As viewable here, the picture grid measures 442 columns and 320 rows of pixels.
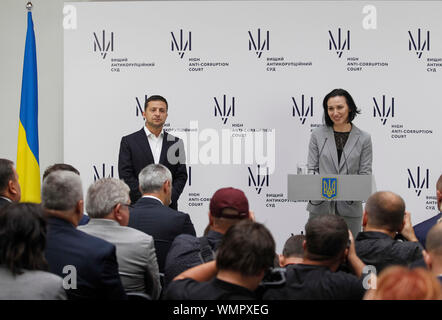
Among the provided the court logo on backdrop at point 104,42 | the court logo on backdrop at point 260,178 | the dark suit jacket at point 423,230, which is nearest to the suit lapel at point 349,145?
the dark suit jacket at point 423,230

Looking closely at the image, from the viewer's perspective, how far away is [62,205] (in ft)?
8.83

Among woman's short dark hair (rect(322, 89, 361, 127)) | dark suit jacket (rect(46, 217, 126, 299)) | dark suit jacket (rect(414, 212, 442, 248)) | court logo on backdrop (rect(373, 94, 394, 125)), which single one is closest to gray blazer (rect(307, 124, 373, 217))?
woman's short dark hair (rect(322, 89, 361, 127))

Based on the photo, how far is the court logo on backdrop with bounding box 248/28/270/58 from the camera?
6.30 metres

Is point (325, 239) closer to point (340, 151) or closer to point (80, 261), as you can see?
point (80, 261)

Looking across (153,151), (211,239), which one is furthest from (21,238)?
(153,151)

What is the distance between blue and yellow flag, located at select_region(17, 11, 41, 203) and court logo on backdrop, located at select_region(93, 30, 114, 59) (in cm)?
71

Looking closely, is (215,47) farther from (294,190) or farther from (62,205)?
(62,205)

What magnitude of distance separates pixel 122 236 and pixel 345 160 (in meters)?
2.52

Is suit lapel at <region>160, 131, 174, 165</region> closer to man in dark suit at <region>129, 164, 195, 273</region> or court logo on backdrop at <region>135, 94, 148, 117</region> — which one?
court logo on backdrop at <region>135, 94, 148, 117</region>

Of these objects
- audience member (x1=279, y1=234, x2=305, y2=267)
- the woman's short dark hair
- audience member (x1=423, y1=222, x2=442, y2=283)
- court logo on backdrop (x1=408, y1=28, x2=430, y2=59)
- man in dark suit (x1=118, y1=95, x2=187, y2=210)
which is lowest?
audience member (x1=279, y1=234, x2=305, y2=267)

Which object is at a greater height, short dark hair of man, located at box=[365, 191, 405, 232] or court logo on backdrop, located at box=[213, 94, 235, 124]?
court logo on backdrop, located at box=[213, 94, 235, 124]

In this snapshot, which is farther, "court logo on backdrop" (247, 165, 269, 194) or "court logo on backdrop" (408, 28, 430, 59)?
"court logo on backdrop" (247, 165, 269, 194)

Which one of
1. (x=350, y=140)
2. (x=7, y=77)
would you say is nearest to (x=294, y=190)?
(x=350, y=140)

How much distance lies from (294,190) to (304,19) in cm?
258
